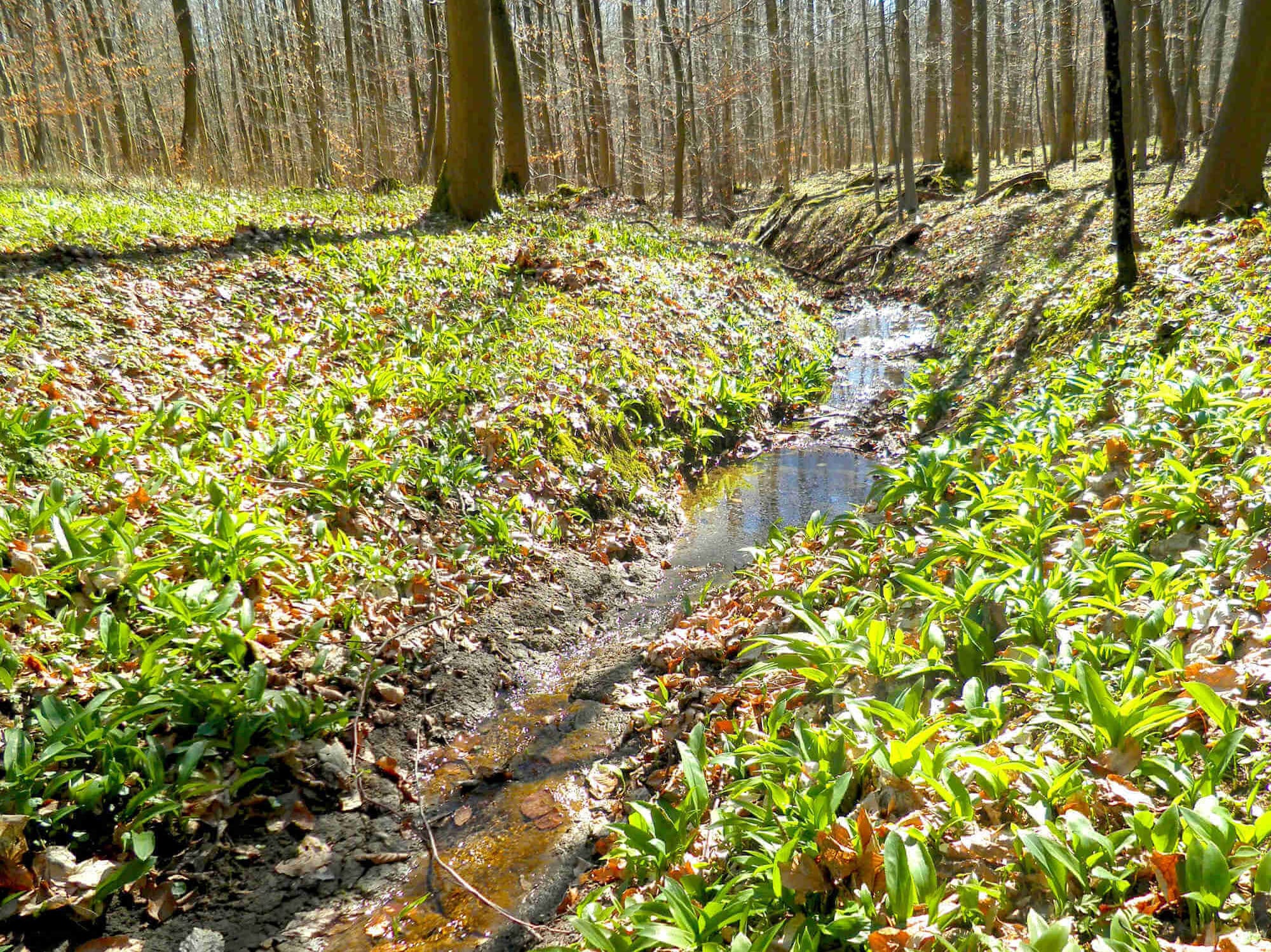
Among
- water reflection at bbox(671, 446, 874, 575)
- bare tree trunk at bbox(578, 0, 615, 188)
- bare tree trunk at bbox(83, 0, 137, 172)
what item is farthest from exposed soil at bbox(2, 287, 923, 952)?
bare tree trunk at bbox(578, 0, 615, 188)

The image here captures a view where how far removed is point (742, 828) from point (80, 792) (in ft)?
7.71

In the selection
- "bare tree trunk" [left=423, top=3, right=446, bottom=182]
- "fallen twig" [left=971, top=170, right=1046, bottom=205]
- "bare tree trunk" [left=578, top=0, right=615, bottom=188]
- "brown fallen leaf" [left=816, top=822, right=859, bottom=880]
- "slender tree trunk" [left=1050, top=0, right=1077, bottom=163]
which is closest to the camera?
"brown fallen leaf" [left=816, top=822, right=859, bottom=880]

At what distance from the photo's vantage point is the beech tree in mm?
9414

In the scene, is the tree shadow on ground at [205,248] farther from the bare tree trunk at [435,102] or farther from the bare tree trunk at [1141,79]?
the bare tree trunk at [1141,79]

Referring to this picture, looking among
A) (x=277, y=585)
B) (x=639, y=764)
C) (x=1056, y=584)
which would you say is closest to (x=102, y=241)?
(x=277, y=585)

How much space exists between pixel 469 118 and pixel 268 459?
6.97 m

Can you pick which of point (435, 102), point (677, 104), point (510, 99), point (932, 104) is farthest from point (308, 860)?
point (932, 104)

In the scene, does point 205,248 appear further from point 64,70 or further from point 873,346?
point 64,70

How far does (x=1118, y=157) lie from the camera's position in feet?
23.0

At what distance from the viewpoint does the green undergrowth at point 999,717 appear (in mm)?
1950

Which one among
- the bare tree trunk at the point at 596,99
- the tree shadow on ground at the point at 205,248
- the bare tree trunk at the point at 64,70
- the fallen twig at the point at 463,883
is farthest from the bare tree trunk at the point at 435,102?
the fallen twig at the point at 463,883

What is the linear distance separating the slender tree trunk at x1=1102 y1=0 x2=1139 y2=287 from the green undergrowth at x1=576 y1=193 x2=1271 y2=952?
2685mm

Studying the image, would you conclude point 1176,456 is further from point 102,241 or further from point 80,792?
point 102,241

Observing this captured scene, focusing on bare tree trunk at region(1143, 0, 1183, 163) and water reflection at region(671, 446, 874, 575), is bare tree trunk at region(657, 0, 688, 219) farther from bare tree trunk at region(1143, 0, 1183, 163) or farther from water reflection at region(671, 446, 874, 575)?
water reflection at region(671, 446, 874, 575)
